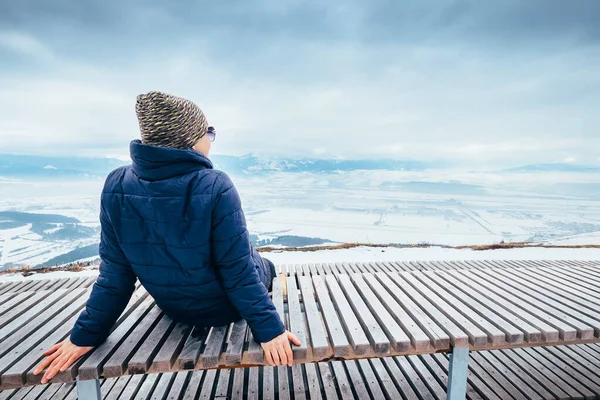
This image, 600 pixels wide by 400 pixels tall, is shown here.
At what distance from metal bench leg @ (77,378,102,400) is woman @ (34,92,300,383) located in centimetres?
22

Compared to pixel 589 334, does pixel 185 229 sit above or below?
above

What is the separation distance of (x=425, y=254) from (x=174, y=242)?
362 inches

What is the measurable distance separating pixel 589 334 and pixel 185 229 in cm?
290

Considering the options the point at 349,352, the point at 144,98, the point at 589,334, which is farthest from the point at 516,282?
the point at 144,98

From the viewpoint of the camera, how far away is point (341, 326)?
2.22 meters

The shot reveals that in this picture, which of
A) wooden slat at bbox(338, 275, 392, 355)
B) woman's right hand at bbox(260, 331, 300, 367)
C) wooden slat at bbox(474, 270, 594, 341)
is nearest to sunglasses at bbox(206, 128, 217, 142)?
woman's right hand at bbox(260, 331, 300, 367)

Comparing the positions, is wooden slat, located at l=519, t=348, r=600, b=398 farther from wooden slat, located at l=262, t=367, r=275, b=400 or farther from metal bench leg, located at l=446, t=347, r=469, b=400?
wooden slat, located at l=262, t=367, r=275, b=400

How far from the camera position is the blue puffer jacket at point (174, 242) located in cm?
167

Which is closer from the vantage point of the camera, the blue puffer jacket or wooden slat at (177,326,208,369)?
the blue puffer jacket

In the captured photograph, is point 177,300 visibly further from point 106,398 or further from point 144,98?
point 106,398

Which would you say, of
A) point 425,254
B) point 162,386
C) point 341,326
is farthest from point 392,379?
point 425,254

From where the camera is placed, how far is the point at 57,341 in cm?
210

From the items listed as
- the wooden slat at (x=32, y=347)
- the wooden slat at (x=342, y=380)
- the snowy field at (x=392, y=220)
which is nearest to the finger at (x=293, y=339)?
the wooden slat at (x=342, y=380)

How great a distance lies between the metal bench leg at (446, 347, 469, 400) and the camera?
219cm
